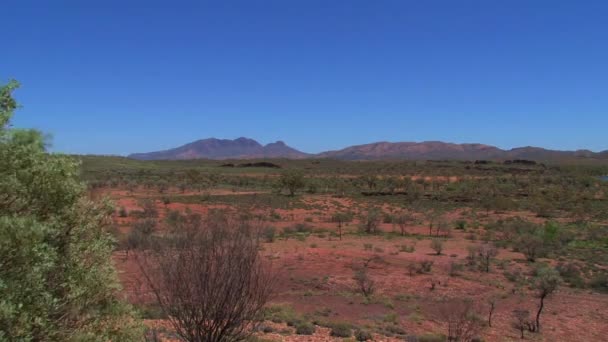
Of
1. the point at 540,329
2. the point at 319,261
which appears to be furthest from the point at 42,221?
the point at 319,261

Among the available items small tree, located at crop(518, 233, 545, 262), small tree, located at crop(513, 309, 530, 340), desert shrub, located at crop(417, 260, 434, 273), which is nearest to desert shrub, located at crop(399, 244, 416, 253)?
desert shrub, located at crop(417, 260, 434, 273)

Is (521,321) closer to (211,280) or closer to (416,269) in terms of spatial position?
(416,269)

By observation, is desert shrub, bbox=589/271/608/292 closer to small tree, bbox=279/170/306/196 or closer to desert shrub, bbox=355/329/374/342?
desert shrub, bbox=355/329/374/342

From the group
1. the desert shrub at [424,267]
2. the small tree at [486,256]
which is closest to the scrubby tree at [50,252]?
the desert shrub at [424,267]

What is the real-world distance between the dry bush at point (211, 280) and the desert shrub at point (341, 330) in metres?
3.78

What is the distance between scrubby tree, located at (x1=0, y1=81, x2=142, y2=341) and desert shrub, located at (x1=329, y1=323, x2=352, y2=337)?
615 centimetres

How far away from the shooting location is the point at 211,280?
266 inches

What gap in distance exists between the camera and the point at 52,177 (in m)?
4.41

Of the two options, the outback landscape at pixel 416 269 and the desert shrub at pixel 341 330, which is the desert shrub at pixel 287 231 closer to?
the outback landscape at pixel 416 269

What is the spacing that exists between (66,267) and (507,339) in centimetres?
1118

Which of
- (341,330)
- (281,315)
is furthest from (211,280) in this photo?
(281,315)

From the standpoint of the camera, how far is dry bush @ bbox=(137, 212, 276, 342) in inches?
266

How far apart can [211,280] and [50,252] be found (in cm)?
309

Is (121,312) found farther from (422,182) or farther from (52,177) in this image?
(422,182)
